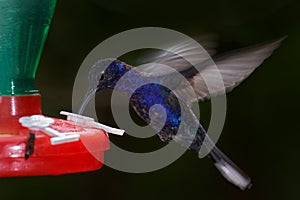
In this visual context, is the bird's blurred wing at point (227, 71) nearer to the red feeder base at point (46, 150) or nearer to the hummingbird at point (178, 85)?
the hummingbird at point (178, 85)

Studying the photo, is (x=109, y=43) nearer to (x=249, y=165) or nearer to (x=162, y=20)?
(x=162, y=20)

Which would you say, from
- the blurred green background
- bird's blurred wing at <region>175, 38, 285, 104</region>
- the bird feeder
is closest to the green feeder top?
the bird feeder

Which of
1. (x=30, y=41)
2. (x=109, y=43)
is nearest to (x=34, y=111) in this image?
(x=30, y=41)

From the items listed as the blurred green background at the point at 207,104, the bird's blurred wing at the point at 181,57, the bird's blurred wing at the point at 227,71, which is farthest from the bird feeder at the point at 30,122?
the blurred green background at the point at 207,104

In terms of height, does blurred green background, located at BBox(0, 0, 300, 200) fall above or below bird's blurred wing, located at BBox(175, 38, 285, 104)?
below

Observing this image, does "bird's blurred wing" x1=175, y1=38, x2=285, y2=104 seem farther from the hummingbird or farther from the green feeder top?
the green feeder top

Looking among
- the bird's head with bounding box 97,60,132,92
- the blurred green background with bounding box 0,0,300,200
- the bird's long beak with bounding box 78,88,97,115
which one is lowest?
the blurred green background with bounding box 0,0,300,200

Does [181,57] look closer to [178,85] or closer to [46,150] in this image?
[178,85]
